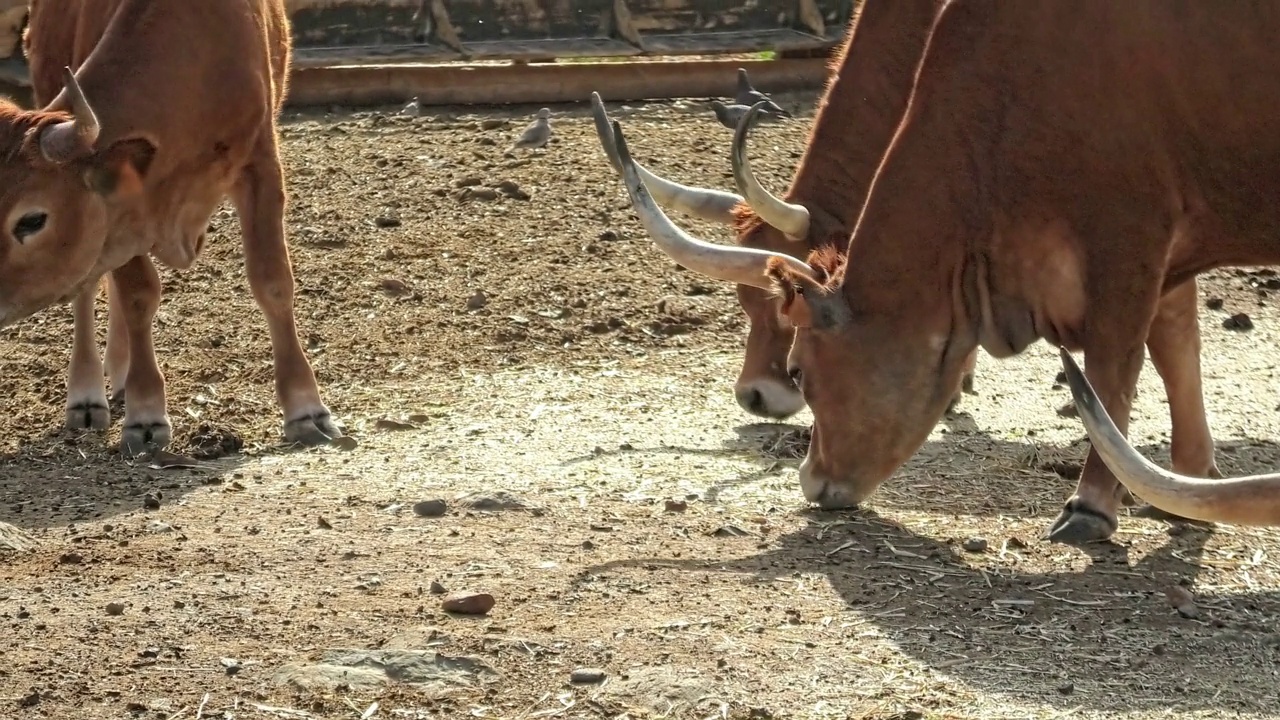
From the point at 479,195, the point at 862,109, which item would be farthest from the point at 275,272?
the point at 479,195

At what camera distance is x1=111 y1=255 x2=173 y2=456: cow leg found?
7812mm

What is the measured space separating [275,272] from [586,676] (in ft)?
11.7

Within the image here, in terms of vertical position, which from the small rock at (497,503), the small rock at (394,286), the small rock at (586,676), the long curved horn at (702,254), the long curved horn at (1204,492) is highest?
the long curved horn at (1204,492)

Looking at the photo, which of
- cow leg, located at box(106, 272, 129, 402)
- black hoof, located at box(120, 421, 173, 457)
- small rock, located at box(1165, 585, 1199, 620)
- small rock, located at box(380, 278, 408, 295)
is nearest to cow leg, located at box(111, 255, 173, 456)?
black hoof, located at box(120, 421, 173, 457)

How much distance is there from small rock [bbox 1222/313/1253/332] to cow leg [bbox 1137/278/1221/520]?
8.24ft

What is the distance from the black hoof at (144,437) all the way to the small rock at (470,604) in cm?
267

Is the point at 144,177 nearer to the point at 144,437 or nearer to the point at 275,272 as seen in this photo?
the point at 275,272

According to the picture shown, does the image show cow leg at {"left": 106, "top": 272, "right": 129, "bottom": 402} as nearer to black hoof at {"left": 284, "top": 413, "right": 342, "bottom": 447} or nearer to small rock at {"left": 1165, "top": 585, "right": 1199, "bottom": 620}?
black hoof at {"left": 284, "top": 413, "right": 342, "bottom": 447}

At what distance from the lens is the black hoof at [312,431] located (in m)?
7.74

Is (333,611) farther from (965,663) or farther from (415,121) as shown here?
(415,121)

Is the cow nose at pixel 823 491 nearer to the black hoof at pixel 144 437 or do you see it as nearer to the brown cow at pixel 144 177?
the brown cow at pixel 144 177

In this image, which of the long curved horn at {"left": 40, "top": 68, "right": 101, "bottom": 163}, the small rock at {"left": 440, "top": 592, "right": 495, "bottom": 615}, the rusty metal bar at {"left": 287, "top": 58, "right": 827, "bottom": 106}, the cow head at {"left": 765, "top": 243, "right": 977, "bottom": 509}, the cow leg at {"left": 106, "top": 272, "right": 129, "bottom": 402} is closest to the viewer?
the small rock at {"left": 440, "top": 592, "right": 495, "bottom": 615}

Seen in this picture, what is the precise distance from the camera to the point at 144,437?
7812mm

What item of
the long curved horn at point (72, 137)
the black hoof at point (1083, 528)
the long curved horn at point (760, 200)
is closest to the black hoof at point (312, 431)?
the long curved horn at point (72, 137)
